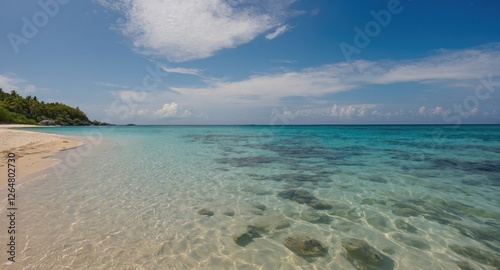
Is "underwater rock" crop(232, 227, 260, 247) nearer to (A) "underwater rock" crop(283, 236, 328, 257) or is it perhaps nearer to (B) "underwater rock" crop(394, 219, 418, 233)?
(A) "underwater rock" crop(283, 236, 328, 257)

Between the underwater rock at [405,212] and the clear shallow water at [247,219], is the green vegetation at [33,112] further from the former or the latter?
the underwater rock at [405,212]

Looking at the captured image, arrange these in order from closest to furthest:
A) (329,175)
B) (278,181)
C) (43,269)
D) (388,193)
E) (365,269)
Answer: (43,269) → (365,269) → (388,193) → (278,181) → (329,175)

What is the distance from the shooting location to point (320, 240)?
6254mm

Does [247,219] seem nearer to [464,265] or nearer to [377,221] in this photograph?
[377,221]

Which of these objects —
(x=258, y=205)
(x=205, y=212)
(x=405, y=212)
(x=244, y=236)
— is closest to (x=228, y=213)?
(x=205, y=212)

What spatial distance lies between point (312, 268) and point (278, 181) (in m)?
7.09

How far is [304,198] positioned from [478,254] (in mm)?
4910

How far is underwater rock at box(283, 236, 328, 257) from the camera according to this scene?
5676 millimetres

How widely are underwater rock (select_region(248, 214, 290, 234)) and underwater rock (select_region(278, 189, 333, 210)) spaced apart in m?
1.62

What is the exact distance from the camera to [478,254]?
5.66 m

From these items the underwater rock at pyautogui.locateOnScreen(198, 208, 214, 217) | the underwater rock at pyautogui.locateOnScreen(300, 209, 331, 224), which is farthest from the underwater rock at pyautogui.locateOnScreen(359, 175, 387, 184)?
the underwater rock at pyautogui.locateOnScreen(198, 208, 214, 217)

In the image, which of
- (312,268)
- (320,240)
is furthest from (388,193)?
(312,268)

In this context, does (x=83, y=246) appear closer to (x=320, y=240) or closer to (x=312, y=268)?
(x=312, y=268)

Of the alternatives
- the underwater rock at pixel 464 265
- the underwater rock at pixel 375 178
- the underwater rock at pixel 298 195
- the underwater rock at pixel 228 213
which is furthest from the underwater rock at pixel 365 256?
the underwater rock at pixel 375 178
